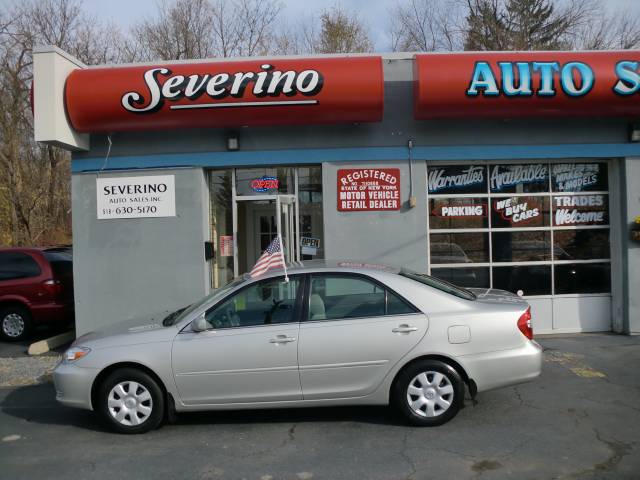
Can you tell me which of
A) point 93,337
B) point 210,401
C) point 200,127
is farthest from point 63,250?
point 210,401

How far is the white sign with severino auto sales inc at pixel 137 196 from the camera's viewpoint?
9.38 metres

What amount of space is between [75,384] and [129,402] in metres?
0.54

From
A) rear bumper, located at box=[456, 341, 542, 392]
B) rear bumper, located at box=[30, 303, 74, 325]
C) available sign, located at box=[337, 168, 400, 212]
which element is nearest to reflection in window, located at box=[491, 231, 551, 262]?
available sign, located at box=[337, 168, 400, 212]

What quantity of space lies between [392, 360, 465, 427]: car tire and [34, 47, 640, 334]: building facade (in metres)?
3.94

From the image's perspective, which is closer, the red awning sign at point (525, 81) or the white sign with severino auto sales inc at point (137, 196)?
the red awning sign at point (525, 81)

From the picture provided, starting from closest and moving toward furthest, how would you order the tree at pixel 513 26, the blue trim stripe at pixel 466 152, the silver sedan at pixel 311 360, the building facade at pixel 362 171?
the silver sedan at pixel 311 360
the building facade at pixel 362 171
the blue trim stripe at pixel 466 152
the tree at pixel 513 26

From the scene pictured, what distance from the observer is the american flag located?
5.89m

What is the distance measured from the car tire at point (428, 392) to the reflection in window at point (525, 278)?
456 cm

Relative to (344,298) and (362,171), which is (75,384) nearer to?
(344,298)

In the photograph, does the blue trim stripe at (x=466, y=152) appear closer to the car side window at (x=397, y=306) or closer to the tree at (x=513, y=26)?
the car side window at (x=397, y=306)

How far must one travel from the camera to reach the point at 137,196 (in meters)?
9.41

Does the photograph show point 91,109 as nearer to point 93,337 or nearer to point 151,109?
point 151,109

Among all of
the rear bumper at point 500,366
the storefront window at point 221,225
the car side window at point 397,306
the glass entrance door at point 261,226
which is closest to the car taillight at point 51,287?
the storefront window at point 221,225

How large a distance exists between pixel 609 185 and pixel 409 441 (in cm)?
650
